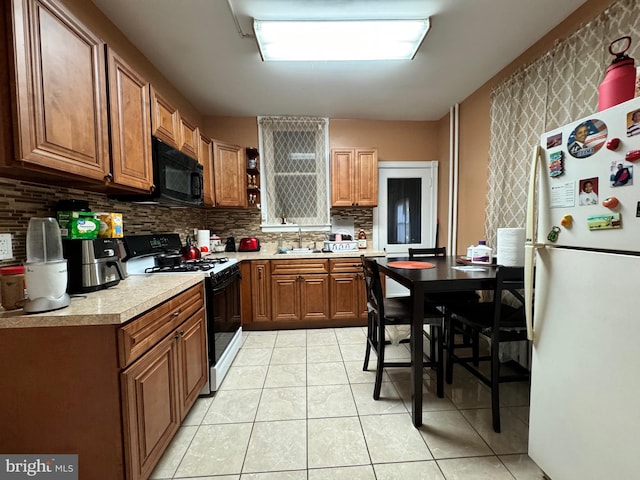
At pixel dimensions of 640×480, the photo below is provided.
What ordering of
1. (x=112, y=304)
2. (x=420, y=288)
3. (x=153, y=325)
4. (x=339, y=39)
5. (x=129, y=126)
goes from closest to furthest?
(x=112, y=304), (x=153, y=325), (x=420, y=288), (x=129, y=126), (x=339, y=39)

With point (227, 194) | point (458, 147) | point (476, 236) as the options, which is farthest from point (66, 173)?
point (458, 147)

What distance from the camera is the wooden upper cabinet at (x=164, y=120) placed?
6.20 ft

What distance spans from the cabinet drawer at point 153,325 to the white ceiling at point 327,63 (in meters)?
1.83

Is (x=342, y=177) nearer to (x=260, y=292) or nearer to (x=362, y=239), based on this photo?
(x=362, y=239)

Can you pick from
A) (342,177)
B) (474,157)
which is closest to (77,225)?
(342,177)

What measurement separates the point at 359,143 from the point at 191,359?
3099 millimetres

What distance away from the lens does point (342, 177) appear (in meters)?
3.37

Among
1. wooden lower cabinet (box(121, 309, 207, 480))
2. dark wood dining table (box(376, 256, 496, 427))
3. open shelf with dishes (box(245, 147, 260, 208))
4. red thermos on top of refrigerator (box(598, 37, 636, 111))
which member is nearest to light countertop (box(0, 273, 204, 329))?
wooden lower cabinet (box(121, 309, 207, 480))

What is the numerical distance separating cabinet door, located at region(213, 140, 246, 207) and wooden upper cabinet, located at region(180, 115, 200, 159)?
1.37 ft

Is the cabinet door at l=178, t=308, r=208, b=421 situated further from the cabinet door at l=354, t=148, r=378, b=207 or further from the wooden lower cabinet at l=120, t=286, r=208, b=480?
the cabinet door at l=354, t=148, r=378, b=207

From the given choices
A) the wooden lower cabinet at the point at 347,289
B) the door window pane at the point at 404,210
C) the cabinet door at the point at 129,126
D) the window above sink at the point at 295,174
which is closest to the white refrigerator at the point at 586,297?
the wooden lower cabinet at the point at 347,289

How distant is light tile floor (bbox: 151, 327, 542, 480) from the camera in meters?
1.31

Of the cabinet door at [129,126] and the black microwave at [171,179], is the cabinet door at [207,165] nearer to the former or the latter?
the black microwave at [171,179]

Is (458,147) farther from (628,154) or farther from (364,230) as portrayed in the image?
(628,154)
